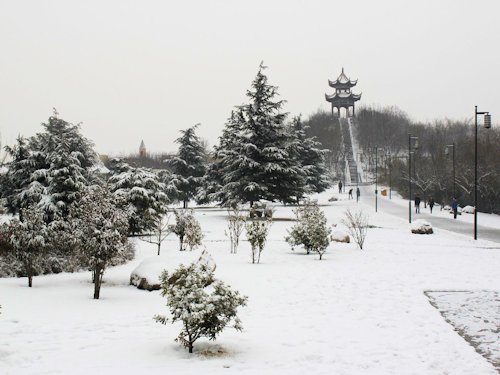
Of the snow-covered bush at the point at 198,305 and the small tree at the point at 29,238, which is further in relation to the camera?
the small tree at the point at 29,238

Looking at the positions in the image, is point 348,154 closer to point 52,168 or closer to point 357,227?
point 357,227

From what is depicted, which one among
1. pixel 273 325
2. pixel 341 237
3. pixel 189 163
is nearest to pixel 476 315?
pixel 273 325

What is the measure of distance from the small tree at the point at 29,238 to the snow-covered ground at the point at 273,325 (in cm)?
72

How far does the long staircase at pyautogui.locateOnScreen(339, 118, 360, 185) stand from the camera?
86375mm

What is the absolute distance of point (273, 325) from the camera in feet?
27.5

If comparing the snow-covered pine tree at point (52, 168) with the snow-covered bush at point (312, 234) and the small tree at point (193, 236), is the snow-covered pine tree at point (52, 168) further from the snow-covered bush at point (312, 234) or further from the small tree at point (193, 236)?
the snow-covered bush at point (312, 234)

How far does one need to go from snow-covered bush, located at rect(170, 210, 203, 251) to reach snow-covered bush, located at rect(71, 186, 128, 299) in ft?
21.6

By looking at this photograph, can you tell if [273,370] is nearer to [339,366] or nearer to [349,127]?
[339,366]

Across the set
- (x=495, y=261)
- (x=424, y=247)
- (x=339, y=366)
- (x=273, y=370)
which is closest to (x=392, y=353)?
(x=339, y=366)

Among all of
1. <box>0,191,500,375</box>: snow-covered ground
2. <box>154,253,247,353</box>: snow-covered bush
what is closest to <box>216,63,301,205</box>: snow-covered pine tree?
<box>0,191,500,375</box>: snow-covered ground

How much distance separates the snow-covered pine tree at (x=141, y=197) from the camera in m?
22.9

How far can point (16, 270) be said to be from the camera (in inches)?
498

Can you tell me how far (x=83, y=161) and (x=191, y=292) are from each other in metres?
23.5

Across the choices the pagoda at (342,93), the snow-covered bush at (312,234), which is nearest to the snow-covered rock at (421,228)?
the snow-covered bush at (312,234)
